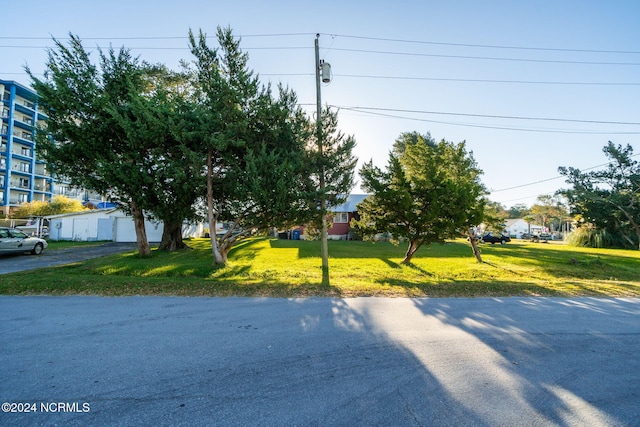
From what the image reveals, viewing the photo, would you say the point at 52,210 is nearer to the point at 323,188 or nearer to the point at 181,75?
the point at 181,75

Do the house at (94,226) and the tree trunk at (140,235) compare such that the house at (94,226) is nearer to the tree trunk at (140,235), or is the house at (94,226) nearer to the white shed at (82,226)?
the white shed at (82,226)

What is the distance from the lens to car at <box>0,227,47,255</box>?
15.0 m

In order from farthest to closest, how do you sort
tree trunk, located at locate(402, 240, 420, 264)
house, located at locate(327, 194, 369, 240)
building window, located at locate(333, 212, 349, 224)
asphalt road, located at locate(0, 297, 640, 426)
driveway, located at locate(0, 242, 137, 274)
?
building window, located at locate(333, 212, 349, 224) → house, located at locate(327, 194, 369, 240) → tree trunk, located at locate(402, 240, 420, 264) → driveway, located at locate(0, 242, 137, 274) → asphalt road, located at locate(0, 297, 640, 426)

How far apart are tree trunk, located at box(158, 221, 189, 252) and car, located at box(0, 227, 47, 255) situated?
6.09m

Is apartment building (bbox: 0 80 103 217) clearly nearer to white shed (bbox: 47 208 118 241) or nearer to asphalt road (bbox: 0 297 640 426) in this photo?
white shed (bbox: 47 208 118 241)

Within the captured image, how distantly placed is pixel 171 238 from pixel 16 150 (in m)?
52.4

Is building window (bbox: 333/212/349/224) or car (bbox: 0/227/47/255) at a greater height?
building window (bbox: 333/212/349/224)

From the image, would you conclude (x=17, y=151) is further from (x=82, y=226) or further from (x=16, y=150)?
(x=82, y=226)

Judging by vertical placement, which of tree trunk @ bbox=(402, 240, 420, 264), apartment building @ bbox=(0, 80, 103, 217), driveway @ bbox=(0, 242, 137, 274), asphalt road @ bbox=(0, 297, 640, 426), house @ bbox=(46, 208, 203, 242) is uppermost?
apartment building @ bbox=(0, 80, 103, 217)

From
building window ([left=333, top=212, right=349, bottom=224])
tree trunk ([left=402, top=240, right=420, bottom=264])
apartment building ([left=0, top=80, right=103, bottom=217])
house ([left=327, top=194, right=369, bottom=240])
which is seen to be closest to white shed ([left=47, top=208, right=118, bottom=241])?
house ([left=327, top=194, right=369, bottom=240])

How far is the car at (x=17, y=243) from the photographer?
15.0 metres

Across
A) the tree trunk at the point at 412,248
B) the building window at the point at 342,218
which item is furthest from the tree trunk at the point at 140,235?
the building window at the point at 342,218

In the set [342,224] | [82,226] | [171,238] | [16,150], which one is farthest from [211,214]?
[16,150]

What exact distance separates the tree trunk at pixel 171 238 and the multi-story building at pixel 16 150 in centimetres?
4091
